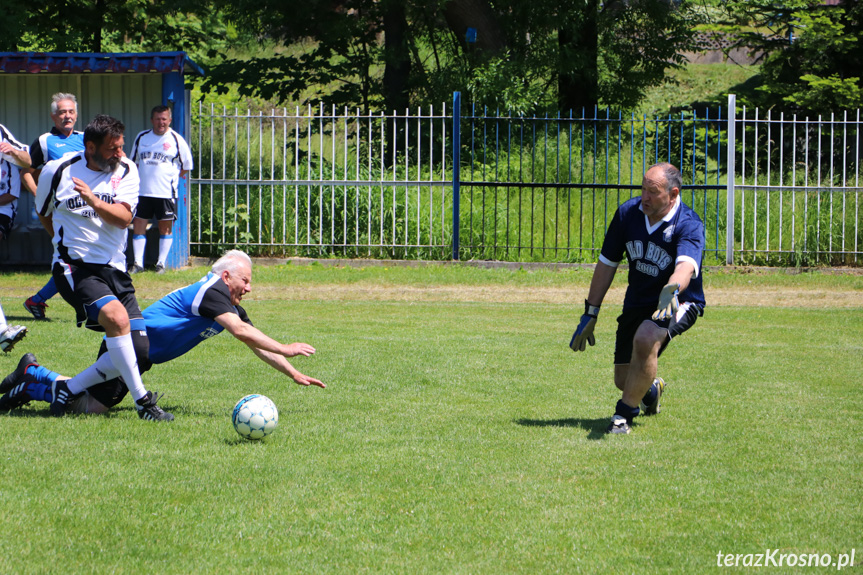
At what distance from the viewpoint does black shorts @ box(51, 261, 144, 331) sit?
607 cm

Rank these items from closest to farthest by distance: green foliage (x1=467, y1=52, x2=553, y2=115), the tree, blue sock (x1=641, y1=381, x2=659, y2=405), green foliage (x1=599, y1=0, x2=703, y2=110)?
blue sock (x1=641, y1=381, x2=659, y2=405), green foliage (x1=467, y1=52, x2=553, y2=115), the tree, green foliage (x1=599, y1=0, x2=703, y2=110)

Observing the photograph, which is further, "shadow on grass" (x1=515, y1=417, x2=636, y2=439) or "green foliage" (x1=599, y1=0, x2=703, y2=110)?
"green foliage" (x1=599, y1=0, x2=703, y2=110)

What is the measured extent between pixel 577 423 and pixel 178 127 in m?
10.3

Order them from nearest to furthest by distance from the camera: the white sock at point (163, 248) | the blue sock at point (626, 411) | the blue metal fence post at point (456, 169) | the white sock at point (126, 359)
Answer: the white sock at point (126, 359)
the blue sock at point (626, 411)
the white sock at point (163, 248)
the blue metal fence post at point (456, 169)

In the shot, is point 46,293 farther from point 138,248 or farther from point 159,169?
point 159,169

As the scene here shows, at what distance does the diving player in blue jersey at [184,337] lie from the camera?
596 cm

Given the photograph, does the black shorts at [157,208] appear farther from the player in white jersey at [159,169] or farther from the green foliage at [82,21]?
the green foliage at [82,21]

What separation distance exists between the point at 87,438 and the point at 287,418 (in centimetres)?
127

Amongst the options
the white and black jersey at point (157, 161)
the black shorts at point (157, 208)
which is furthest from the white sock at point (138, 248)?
the white and black jersey at point (157, 161)

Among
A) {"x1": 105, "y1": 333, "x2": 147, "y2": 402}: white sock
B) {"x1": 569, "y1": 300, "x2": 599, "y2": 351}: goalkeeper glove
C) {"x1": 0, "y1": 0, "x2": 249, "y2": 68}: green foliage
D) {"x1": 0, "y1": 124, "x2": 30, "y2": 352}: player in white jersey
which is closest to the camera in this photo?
{"x1": 105, "y1": 333, "x2": 147, "y2": 402}: white sock

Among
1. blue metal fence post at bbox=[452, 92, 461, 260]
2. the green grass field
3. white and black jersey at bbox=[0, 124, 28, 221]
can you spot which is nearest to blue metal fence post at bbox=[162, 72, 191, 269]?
blue metal fence post at bbox=[452, 92, 461, 260]

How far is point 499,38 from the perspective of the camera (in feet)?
72.8

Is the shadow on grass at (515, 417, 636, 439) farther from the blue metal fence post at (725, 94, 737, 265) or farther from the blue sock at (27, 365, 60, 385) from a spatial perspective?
the blue metal fence post at (725, 94, 737, 265)

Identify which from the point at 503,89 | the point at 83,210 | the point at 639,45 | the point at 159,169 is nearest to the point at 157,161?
the point at 159,169
